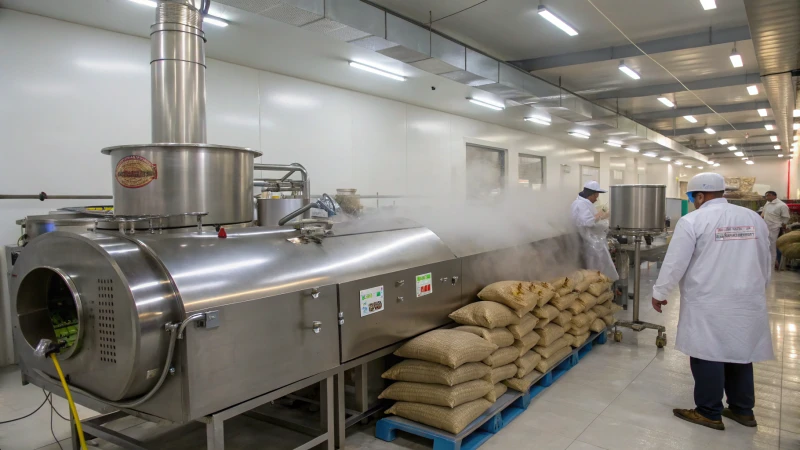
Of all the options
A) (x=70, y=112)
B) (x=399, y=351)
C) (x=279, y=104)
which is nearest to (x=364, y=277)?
(x=399, y=351)

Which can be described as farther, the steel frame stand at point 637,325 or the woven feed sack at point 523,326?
the steel frame stand at point 637,325

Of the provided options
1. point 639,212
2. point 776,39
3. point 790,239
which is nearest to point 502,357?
point 639,212

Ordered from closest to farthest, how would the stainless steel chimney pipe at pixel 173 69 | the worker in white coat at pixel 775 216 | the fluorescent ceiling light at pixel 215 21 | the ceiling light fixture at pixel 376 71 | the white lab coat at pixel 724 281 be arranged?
1. the stainless steel chimney pipe at pixel 173 69
2. the white lab coat at pixel 724 281
3. the fluorescent ceiling light at pixel 215 21
4. the ceiling light fixture at pixel 376 71
5. the worker in white coat at pixel 775 216

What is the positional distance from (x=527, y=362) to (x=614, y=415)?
21.3 inches

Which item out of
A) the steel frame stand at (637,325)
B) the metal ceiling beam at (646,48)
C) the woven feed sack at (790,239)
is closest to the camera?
the steel frame stand at (637,325)

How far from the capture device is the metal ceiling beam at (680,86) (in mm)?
7176

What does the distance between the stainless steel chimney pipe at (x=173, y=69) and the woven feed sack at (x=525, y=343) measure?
2.01m

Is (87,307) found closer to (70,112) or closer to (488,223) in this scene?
(488,223)

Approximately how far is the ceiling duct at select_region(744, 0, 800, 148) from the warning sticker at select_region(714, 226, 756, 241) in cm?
159

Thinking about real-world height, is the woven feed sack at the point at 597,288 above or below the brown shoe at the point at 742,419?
above

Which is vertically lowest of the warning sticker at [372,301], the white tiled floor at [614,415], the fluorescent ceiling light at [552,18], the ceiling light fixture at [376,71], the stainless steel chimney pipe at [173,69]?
the white tiled floor at [614,415]

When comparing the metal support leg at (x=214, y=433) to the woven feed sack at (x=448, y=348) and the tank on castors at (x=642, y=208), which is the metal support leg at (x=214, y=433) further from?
the tank on castors at (x=642, y=208)

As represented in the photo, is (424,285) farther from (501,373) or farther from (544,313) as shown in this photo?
(544,313)

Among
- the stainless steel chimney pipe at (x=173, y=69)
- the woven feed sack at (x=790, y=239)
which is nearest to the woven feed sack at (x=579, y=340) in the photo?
the stainless steel chimney pipe at (x=173, y=69)
